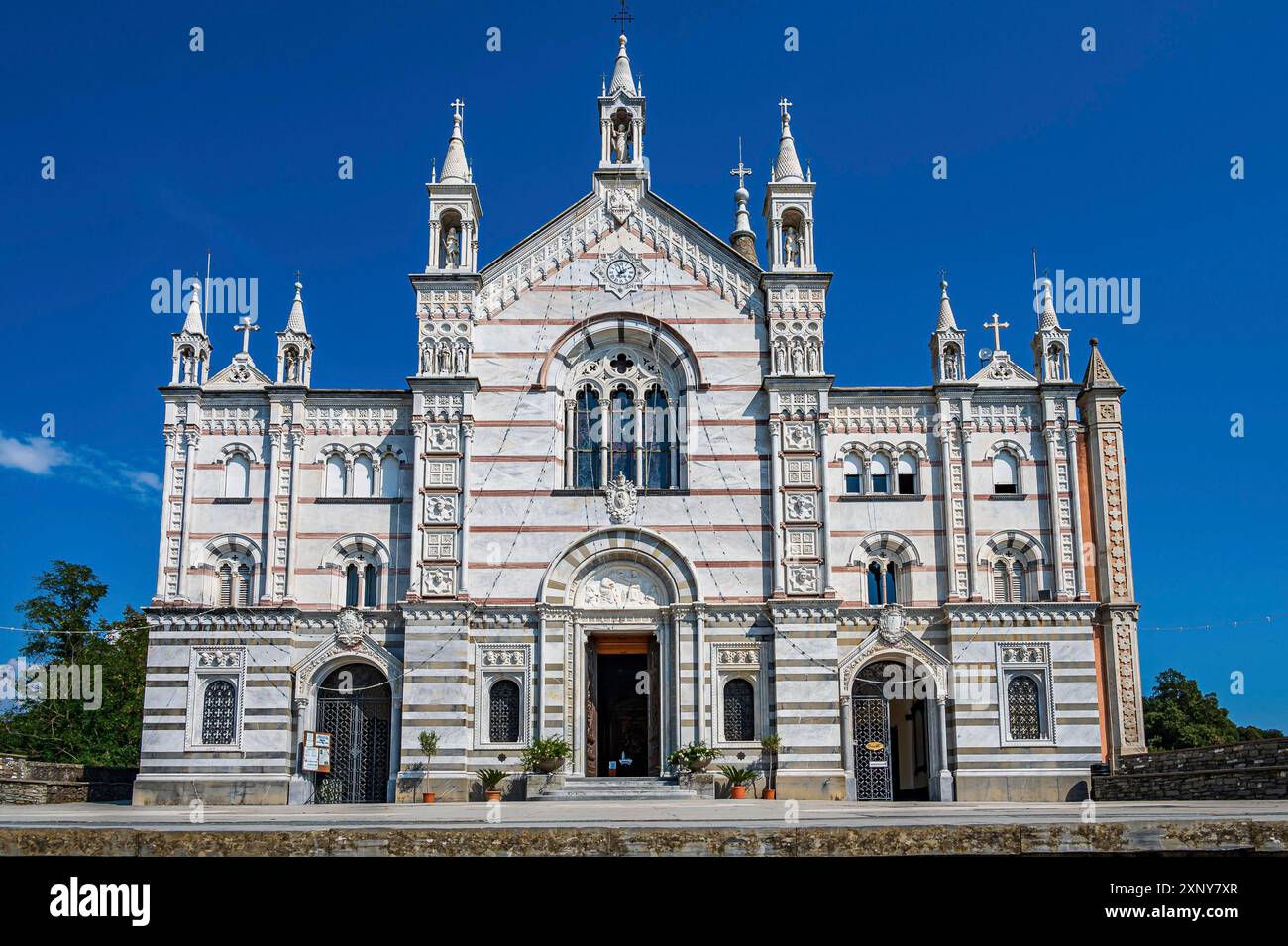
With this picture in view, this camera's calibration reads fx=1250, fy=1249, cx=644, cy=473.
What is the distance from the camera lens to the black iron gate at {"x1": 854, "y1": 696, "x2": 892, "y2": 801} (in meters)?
38.8

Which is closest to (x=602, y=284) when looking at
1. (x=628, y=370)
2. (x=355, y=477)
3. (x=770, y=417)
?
(x=628, y=370)

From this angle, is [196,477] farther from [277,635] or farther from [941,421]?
[941,421]

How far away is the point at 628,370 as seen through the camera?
4166 centimetres

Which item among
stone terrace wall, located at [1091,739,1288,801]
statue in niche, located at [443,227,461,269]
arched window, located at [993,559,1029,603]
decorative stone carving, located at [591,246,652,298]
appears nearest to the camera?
stone terrace wall, located at [1091,739,1288,801]

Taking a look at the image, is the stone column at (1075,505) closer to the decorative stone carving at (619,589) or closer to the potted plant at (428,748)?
the decorative stone carving at (619,589)

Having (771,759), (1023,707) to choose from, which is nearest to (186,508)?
(771,759)

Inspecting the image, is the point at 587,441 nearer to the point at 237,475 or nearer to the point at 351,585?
the point at 351,585

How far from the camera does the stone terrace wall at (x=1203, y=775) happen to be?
26.7 metres

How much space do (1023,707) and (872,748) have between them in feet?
15.9

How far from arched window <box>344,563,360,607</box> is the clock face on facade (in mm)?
12718

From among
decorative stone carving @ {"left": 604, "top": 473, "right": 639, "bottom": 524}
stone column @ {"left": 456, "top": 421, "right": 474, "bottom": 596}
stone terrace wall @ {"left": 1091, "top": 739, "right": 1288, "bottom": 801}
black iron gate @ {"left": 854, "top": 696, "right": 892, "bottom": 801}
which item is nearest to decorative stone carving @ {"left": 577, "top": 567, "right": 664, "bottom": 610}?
decorative stone carving @ {"left": 604, "top": 473, "right": 639, "bottom": 524}

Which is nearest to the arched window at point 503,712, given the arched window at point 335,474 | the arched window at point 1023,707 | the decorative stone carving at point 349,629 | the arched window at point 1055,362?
the decorative stone carving at point 349,629

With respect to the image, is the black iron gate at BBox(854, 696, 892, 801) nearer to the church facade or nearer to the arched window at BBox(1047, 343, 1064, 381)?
the church facade
